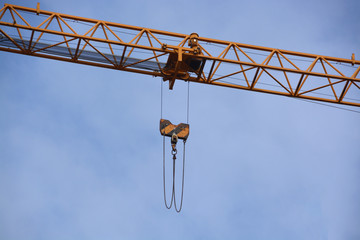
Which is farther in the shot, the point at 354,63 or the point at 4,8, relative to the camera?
the point at 354,63

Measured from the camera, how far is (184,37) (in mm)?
24578

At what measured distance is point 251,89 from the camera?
84.1 feet

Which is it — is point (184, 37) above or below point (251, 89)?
above

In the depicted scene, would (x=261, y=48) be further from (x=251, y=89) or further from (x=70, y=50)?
(x=70, y=50)

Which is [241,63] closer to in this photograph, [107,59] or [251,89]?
[251,89]

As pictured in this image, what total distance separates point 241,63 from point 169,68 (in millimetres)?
2932

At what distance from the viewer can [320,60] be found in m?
25.6

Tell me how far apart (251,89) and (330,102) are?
143 inches

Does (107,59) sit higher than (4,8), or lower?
lower

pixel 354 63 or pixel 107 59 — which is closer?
pixel 107 59

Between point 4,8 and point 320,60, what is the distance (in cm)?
1317

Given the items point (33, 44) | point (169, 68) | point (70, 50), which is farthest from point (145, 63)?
point (33, 44)

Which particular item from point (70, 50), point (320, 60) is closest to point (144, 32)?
point (70, 50)

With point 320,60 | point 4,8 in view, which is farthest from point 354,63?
point 4,8
